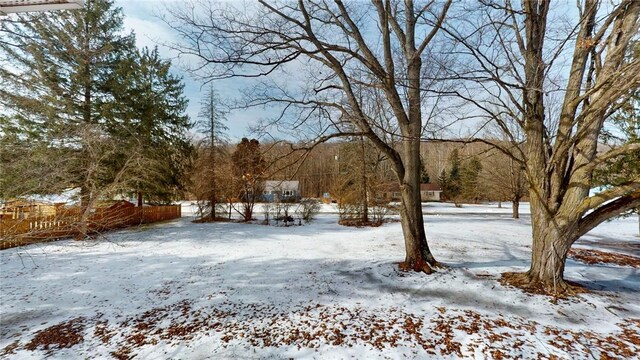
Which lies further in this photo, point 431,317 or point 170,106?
point 170,106

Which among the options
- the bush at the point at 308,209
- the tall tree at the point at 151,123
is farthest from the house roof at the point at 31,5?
the bush at the point at 308,209

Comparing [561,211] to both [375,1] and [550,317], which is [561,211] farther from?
[375,1]

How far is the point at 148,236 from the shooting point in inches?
455

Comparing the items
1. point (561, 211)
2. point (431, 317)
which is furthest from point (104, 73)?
point (561, 211)

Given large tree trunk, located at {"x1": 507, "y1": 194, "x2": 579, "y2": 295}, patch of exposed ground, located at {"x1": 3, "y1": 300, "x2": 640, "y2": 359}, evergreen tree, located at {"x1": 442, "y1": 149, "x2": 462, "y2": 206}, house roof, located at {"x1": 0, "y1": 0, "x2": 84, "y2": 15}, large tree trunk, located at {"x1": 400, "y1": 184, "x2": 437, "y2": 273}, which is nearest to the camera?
house roof, located at {"x1": 0, "y1": 0, "x2": 84, "y2": 15}

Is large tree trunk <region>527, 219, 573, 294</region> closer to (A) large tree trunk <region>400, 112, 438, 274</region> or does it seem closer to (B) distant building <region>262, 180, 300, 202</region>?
(A) large tree trunk <region>400, 112, 438, 274</region>

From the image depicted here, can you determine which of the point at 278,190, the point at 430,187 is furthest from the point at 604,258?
the point at 430,187

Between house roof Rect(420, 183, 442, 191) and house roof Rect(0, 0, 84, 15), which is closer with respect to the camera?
house roof Rect(0, 0, 84, 15)

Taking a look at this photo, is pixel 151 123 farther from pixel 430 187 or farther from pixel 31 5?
pixel 430 187

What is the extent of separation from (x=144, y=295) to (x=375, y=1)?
26.4ft

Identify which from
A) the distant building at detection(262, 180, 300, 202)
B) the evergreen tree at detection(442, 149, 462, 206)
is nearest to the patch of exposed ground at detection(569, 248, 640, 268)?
the distant building at detection(262, 180, 300, 202)

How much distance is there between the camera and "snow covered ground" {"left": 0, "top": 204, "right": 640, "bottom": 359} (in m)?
3.52

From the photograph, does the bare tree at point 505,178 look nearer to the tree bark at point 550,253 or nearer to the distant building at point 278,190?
the distant building at point 278,190

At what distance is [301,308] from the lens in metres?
4.63
